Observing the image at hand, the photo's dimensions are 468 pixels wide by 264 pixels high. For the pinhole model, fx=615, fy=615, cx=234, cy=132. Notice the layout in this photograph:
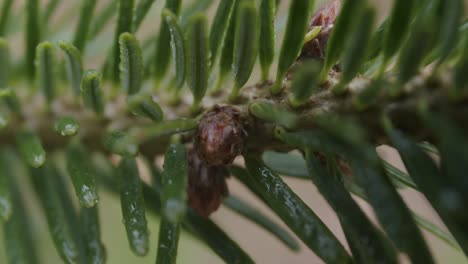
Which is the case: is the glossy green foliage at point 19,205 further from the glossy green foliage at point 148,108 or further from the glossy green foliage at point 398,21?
the glossy green foliage at point 398,21

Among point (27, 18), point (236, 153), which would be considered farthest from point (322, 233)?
point (27, 18)

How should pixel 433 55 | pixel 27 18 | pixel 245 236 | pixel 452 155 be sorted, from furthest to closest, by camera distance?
pixel 245 236 → pixel 27 18 → pixel 433 55 → pixel 452 155

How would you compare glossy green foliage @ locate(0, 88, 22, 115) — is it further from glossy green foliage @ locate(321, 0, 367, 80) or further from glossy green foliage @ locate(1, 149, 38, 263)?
glossy green foliage @ locate(321, 0, 367, 80)

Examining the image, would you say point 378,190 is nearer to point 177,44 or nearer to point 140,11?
point 177,44

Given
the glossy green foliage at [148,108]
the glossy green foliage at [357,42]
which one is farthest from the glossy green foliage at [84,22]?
the glossy green foliage at [357,42]

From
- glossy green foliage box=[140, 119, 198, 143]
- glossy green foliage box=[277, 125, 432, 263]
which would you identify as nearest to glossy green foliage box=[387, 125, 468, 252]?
glossy green foliage box=[277, 125, 432, 263]

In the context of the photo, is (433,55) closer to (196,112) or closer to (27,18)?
(196,112)
